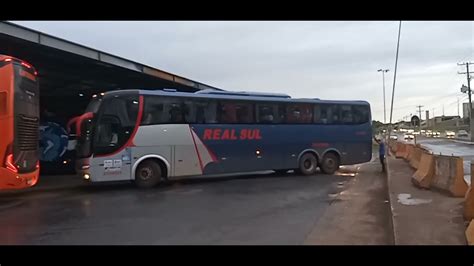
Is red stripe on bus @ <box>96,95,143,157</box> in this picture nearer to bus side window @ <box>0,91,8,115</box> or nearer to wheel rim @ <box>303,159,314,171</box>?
bus side window @ <box>0,91,8,115</box>

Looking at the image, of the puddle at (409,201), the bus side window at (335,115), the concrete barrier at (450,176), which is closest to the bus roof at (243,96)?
the bus side window at (335,115)

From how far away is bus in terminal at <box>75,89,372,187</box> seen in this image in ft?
48.1

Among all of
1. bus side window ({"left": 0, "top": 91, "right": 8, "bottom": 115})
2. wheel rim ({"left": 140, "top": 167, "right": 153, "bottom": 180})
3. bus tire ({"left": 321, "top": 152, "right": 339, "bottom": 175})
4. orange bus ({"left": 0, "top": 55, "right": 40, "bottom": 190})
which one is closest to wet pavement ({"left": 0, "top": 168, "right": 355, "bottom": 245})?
wheel rim ({"left": 140, "top": 167, "right": 153, "bottom": 180})

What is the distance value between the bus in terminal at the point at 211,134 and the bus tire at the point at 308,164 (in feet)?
0.14

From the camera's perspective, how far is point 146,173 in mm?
15328

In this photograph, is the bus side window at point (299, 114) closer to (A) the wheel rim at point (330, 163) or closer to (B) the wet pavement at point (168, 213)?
(A) the wheel rim at point (330, 163)

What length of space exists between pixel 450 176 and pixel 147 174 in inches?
355

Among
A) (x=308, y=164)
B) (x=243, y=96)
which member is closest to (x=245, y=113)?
(x=243, y=96)

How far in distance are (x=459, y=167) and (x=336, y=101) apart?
34.5 ft

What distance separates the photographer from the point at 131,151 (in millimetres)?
14945
